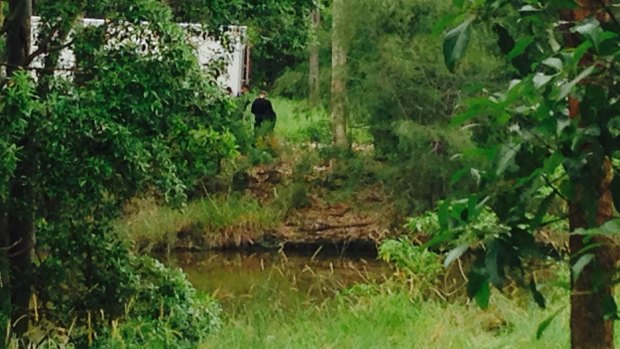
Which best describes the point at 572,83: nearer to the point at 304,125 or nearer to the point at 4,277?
the point at 4,277

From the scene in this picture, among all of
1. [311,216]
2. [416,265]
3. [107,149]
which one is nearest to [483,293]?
[107,149]

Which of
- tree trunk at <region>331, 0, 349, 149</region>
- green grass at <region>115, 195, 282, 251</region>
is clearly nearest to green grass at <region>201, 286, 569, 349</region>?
green grass at <region>115, 195, 282, 251</region>

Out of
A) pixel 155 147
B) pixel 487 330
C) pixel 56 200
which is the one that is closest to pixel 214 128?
pixel 155 147

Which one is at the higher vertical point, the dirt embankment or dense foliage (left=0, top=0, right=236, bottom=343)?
dense foliage (left=0, top=0, right=236, bottom=343)

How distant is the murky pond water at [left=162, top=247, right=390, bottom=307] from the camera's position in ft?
38.9

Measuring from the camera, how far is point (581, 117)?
1628 mm

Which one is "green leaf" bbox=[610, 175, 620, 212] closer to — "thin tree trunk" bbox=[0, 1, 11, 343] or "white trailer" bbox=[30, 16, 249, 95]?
"white trailer" bbox=[30, 16, 249, 95]

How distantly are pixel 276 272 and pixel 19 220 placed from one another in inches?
280

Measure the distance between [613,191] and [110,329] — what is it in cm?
550

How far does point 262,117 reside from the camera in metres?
19.6

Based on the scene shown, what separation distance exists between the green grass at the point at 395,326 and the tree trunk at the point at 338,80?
8065 millimetres

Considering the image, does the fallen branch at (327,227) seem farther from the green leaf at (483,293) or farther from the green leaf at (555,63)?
the green leaf at (555,63)

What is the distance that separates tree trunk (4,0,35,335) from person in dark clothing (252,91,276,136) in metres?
12.0

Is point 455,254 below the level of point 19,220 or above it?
above
